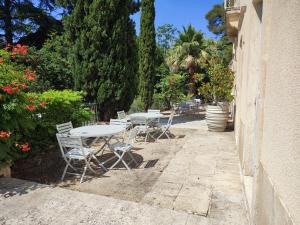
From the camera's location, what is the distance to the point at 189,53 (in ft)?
62.7

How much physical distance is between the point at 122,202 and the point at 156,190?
76 centimetres

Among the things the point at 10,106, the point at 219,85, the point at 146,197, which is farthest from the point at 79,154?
the point at 219,85

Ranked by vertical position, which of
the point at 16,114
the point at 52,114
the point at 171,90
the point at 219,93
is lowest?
the point at 52,114

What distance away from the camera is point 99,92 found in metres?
10.3

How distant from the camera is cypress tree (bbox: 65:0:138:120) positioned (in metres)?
9.95

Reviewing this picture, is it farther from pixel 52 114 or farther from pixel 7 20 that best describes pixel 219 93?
pixel 7 20

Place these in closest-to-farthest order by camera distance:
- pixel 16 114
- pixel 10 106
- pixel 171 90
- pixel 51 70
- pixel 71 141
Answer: pixel 10 106 → pixel 16 114 → pixel 71 141 → pixel 51 70 → pixel 171 90

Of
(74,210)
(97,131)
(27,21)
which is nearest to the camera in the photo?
(74,210)

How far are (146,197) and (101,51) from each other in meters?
7.24

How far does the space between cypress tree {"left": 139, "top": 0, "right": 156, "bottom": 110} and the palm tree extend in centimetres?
525

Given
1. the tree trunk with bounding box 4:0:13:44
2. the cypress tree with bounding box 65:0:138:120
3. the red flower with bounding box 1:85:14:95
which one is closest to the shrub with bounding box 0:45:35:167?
the red flower with bounding box 1:85:14:95

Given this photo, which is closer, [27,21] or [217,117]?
[217,117]

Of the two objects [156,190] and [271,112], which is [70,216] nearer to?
[156,190]

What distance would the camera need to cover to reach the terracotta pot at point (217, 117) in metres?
9.41
